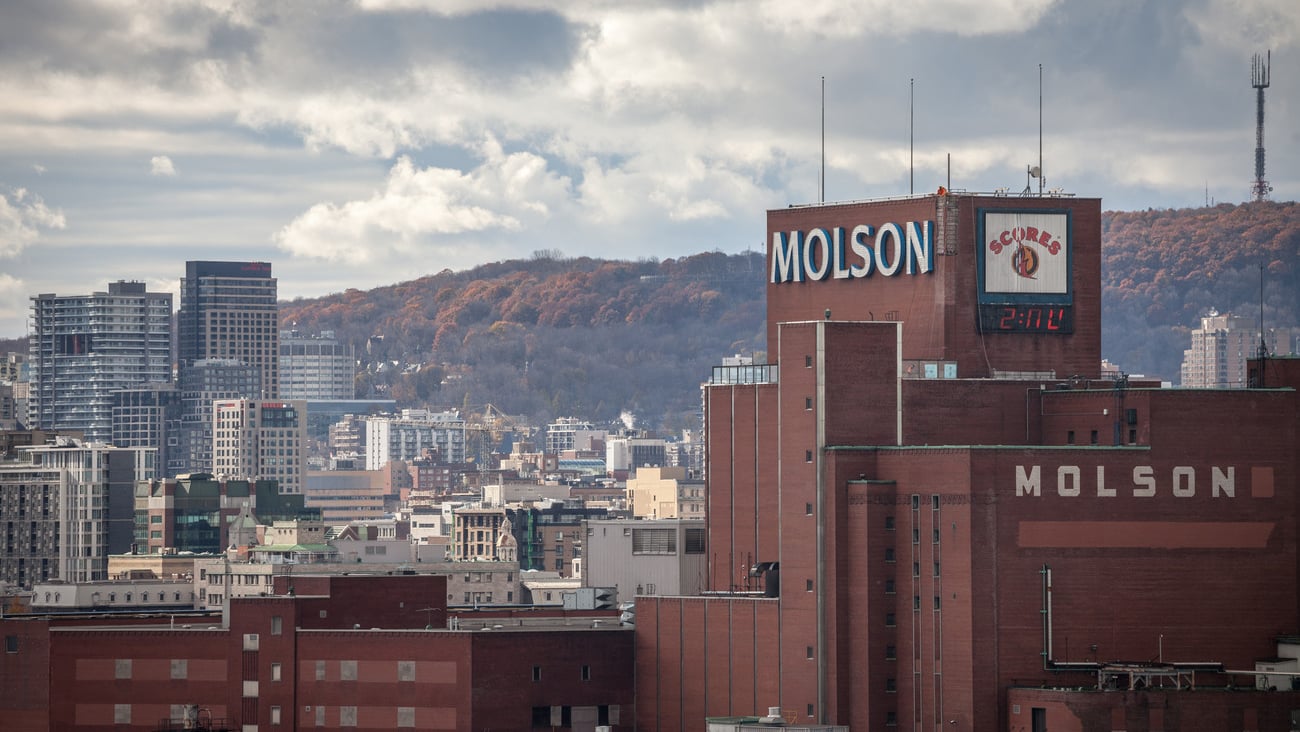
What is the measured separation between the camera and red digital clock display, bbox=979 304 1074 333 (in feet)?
650

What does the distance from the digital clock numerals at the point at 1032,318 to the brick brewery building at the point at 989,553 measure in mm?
2952

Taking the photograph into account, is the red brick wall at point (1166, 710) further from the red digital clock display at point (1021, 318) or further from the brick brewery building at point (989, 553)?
the red digital clock display at point (1021, 318)

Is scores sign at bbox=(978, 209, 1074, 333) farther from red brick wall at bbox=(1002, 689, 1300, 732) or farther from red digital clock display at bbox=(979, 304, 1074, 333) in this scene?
red brick wall at bbox=(1002, 689, 1300, 732)

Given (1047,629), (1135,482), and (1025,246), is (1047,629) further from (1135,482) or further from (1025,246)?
(1025,246)

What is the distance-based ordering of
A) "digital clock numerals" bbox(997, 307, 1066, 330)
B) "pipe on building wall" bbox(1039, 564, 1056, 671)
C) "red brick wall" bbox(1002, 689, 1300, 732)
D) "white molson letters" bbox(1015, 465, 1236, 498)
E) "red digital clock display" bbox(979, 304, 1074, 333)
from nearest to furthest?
1. "red brick wall" bbox(1002, 689, 1300, 732)
2. "pipe on building wall" bbox(1039, 564, 1056, 671)
3. "white molson letters" bbox(1015, 465, 1236, 498)
4. "red digital clock display" bbox(979, 304, 1074, 333)
5. "digital clock numerals" bbox(997, 307, 1066, 330)

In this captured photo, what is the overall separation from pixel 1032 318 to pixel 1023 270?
3.08m

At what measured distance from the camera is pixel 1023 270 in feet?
652

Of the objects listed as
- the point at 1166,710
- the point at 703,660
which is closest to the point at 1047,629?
the point at 1166,710

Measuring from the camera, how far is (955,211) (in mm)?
197000

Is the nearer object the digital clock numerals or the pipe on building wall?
the pipe on building wall

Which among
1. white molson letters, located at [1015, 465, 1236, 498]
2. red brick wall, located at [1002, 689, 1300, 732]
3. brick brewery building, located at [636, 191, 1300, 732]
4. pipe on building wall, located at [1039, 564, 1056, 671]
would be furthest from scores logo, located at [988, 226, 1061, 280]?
red brick wall, located at [1002, 689, 1300, 732]

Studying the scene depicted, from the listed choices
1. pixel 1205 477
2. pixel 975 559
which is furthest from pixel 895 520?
pixel 1205 477

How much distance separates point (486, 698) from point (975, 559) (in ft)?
108

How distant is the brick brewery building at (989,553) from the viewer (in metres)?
181
